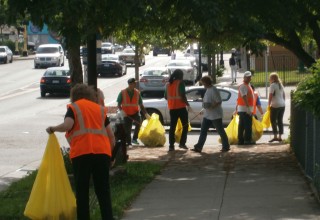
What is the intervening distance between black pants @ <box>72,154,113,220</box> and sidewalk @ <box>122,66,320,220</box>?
0.81 meters

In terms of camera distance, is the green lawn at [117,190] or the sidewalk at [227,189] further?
the green lawn at [117,190]

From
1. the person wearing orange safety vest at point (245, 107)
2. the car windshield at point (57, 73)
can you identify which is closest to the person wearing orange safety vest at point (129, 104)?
the person wearing orange safety vest at point (245, 107)

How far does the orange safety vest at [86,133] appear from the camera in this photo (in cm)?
887

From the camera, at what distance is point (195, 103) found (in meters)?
24.8

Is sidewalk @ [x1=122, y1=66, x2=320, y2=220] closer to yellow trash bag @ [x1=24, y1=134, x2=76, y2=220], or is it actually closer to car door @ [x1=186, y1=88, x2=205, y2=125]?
yellow trash bag @ [x1=24, y1=134, x2=76, y2=220]

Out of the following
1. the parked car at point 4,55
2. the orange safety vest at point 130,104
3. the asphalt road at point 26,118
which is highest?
the parked car at point 4,55

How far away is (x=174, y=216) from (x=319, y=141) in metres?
2.13

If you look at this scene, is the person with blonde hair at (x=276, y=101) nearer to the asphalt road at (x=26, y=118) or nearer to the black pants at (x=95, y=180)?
the asphalt road at (x=26, y=118)

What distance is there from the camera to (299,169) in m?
13.5

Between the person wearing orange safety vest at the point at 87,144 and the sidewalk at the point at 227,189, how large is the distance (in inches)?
34.1

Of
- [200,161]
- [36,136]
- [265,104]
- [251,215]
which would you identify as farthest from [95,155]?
[265,104]

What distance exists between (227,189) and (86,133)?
3369 mm

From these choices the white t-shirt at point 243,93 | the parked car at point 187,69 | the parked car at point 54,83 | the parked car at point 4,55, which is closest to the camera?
the white t-shirt at point 243,93

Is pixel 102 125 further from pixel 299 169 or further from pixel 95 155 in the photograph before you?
pixel 299 169
